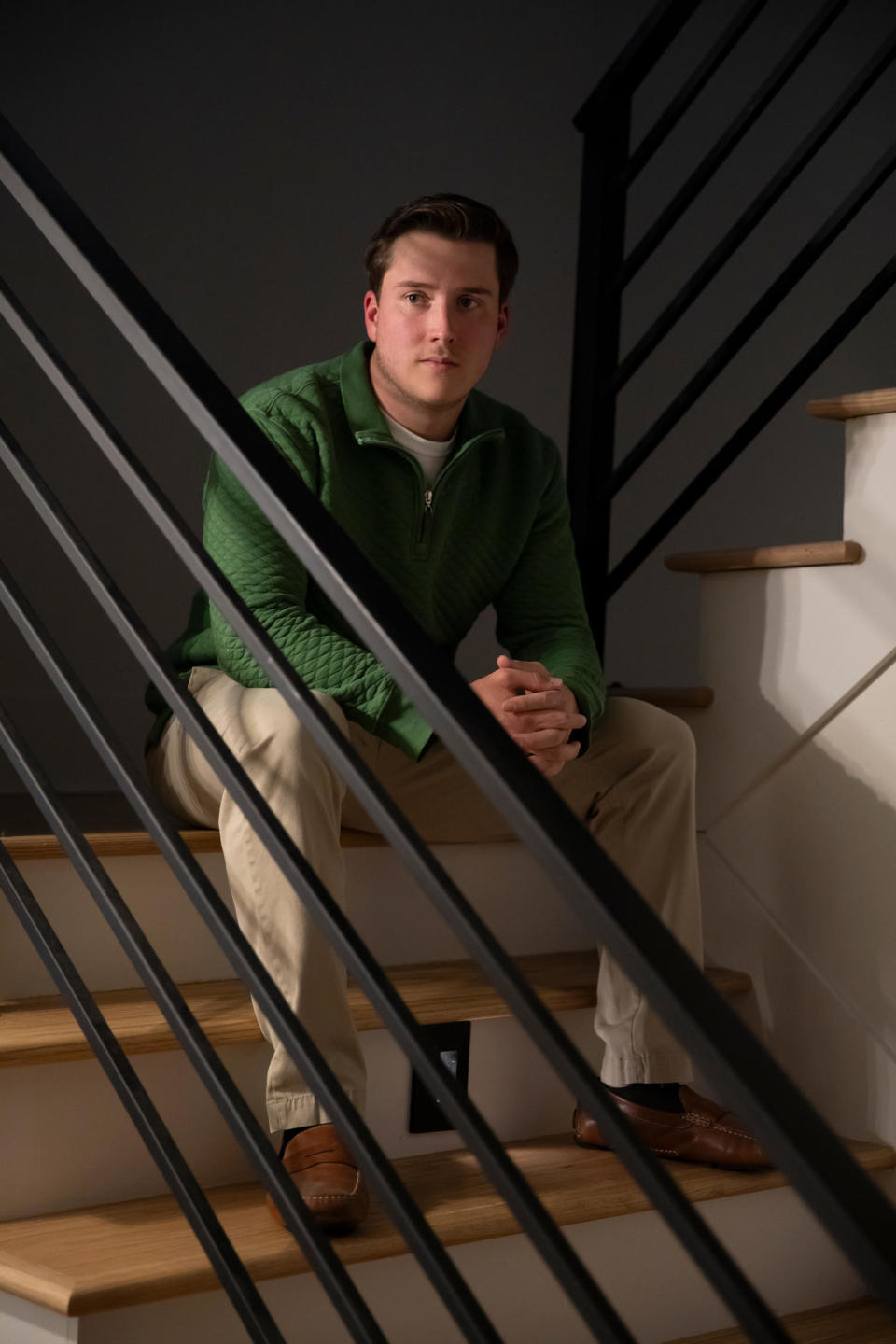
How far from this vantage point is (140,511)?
3334mm

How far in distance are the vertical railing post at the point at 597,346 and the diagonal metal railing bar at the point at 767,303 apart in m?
0.06

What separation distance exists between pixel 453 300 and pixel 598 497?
548 millimetres

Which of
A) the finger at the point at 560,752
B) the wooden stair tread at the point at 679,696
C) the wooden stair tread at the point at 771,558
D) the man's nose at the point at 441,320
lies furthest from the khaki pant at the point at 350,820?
the man's nose at the point at 441,320

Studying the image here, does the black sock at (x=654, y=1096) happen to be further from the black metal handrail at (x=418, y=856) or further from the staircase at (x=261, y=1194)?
the black metal handrail at (x=418, y=856)

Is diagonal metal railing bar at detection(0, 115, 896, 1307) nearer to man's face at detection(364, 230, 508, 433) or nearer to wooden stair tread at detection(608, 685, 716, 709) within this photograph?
man's face at detection(364, 230, 508, 433)

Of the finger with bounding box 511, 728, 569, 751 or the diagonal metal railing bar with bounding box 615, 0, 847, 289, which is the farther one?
the diagonal metal railing bar with bounding box 615, 0, 847, 289

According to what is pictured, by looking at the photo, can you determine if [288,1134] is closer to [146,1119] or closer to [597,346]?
[146,1119]

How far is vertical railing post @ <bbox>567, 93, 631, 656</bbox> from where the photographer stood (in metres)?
2.34

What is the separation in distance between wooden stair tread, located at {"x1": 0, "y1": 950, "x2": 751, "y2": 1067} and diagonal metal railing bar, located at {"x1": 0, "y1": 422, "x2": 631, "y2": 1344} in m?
0.46

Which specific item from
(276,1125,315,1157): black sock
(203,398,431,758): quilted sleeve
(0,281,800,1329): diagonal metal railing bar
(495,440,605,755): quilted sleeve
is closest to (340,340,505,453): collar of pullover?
(495,440,605,755): quilted sleeve

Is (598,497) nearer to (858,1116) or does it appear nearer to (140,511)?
(858,1116)

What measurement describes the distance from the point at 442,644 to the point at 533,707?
0.33m

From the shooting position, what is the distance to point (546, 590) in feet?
6.69

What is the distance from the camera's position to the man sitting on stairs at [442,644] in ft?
5.00
